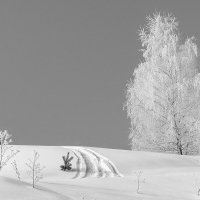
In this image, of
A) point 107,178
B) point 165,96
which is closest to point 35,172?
point 107,178

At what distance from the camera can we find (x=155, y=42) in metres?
30.3

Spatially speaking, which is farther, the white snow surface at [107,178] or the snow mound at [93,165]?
the snow mound at [93,165]

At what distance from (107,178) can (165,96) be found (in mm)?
13036

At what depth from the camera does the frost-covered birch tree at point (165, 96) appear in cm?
2853

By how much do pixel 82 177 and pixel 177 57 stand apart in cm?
1412

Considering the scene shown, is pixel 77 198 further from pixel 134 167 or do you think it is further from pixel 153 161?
pixel 153 161

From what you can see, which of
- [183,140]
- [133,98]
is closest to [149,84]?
[133,98]

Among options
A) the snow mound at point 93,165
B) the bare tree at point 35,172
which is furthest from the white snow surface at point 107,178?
the bare tree at point 35,172

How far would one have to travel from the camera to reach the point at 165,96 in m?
28.7

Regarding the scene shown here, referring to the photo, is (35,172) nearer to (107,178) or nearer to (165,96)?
(107,178)

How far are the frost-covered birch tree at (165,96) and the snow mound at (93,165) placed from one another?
296 inches

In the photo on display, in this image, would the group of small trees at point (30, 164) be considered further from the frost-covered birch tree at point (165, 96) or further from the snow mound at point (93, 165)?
the frost-covered birch tree at point (165, 96)

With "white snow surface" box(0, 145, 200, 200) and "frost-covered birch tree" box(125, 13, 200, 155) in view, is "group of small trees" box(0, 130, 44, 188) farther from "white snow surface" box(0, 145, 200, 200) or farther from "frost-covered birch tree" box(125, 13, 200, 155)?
"frost-covered birch tree" box(125, 13, 200, 155)

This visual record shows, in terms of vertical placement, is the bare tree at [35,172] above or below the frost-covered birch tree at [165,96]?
below
